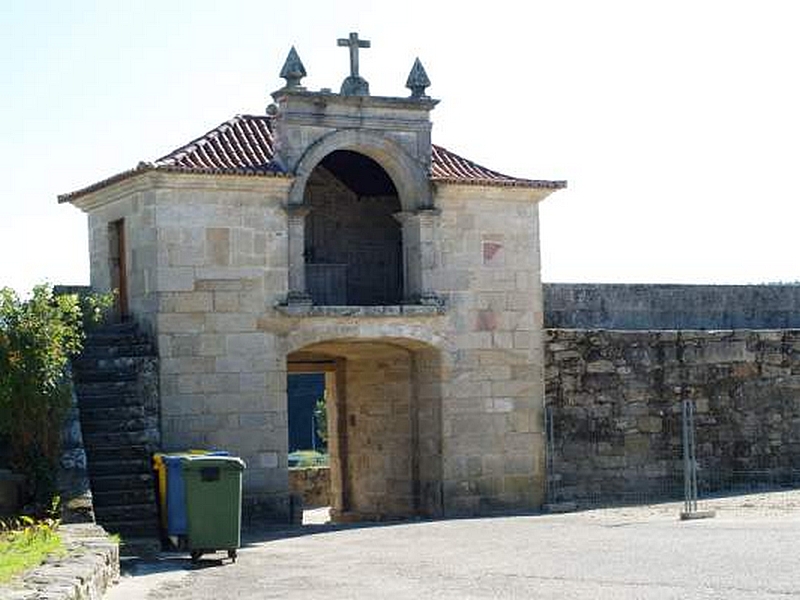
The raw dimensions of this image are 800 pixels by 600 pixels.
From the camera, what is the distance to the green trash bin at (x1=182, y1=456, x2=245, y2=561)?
15.2 meters

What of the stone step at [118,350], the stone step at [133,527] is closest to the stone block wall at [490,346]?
the stone step at [118,350]

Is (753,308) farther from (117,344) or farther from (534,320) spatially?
(117,344)

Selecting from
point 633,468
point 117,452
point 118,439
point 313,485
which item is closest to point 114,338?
point 118,439

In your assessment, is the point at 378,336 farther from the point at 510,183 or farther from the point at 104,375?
the point at 104,375

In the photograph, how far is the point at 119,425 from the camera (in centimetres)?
1880

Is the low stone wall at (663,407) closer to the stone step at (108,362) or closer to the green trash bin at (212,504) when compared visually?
the stone step at (108,362)

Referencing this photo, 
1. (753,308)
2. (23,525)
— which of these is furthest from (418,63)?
(23,525)

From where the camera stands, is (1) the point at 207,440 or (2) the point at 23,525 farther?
(1) the point at 207,440

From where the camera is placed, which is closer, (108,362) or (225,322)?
(108,362)

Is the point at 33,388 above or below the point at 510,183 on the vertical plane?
below

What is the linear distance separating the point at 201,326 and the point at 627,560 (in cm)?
773

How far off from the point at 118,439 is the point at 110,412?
0.45m

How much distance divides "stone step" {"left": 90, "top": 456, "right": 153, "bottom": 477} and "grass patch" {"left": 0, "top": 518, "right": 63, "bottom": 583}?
3033 millimetres

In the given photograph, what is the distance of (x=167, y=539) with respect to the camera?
16000mm
